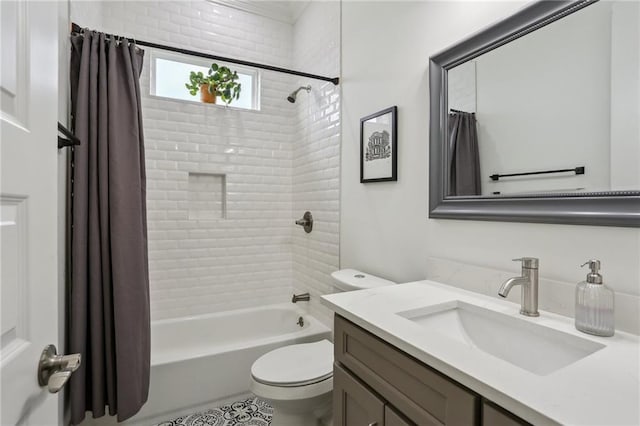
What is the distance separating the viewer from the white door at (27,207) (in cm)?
50

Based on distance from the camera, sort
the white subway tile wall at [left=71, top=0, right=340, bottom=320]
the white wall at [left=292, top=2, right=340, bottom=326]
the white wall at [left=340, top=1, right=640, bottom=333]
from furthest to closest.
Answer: the white subway tile wall at [left=71, top=0, right=340, bottom=320], the white wall at [left=292, top=2, right=340, bottom=326], the white wall at [left=340, top=1, right=640, bottom=333]

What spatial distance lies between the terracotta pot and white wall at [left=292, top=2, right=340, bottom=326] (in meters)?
0.72

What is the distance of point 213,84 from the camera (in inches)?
101

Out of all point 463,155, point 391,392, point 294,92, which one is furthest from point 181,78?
point 391,392

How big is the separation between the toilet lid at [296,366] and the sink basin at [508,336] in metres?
0.71

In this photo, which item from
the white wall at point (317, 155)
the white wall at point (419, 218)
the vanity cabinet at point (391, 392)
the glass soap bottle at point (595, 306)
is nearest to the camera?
the vanity cabinet at point (391, 392)

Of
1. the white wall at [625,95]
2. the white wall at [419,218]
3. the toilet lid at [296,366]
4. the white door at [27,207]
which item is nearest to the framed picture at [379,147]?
the white wall at [419,218]

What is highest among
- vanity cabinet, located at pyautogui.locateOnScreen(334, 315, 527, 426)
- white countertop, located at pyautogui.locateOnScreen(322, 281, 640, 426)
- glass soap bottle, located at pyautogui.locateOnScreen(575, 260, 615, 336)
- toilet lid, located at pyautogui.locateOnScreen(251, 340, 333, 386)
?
glass soap bottle, located at pyautogui.locateOnScreen(575, 260, 615, 336)

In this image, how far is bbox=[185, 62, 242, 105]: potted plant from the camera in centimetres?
256

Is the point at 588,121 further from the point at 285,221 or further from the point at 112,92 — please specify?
the point at 285,221

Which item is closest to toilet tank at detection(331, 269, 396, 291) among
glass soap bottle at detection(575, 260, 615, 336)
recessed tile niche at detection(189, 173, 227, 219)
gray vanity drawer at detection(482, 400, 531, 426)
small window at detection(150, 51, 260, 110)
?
glass soap bottle at detection(575, 260, 615, 336)

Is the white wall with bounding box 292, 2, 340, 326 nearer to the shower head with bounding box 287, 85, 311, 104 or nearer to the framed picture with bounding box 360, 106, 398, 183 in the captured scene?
the shower head with bounding box 287, 85, 311, 104

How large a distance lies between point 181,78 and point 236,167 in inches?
33.3

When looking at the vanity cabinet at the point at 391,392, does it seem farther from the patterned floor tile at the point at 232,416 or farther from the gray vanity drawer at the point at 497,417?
the patterned floor tile at the point at 232,416
